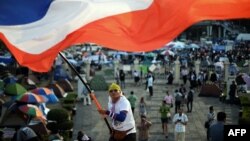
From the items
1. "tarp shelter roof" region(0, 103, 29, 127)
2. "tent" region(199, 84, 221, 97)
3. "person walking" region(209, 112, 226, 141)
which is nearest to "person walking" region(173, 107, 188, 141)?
"tarp shelter roof" region(0, 103, 29, 127)

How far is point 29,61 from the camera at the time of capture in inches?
305

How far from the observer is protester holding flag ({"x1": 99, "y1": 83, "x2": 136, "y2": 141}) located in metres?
7.59

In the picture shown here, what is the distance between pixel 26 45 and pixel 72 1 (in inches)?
35.8

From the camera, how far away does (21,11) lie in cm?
825

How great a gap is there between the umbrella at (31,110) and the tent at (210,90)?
45.4ft

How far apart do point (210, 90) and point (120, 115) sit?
75.3 ft

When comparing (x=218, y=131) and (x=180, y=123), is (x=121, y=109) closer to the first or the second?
(x=218, y=131)

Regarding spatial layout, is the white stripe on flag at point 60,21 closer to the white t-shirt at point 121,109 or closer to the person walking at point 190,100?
the white t-shirt at point 121,109

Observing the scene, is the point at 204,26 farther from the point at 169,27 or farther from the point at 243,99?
the point at 169,27

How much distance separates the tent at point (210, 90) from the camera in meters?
29.7

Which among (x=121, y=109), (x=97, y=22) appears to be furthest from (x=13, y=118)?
(x=121, y=109)

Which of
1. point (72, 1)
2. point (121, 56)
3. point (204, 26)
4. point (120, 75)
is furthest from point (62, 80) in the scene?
point (204, 26)

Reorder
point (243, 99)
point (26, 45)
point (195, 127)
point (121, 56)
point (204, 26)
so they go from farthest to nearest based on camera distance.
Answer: point (204, 26) → point (121, 56) → point (243, 99) → point (195, 127) → point (26, 45)

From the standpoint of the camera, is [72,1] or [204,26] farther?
[204,26]
